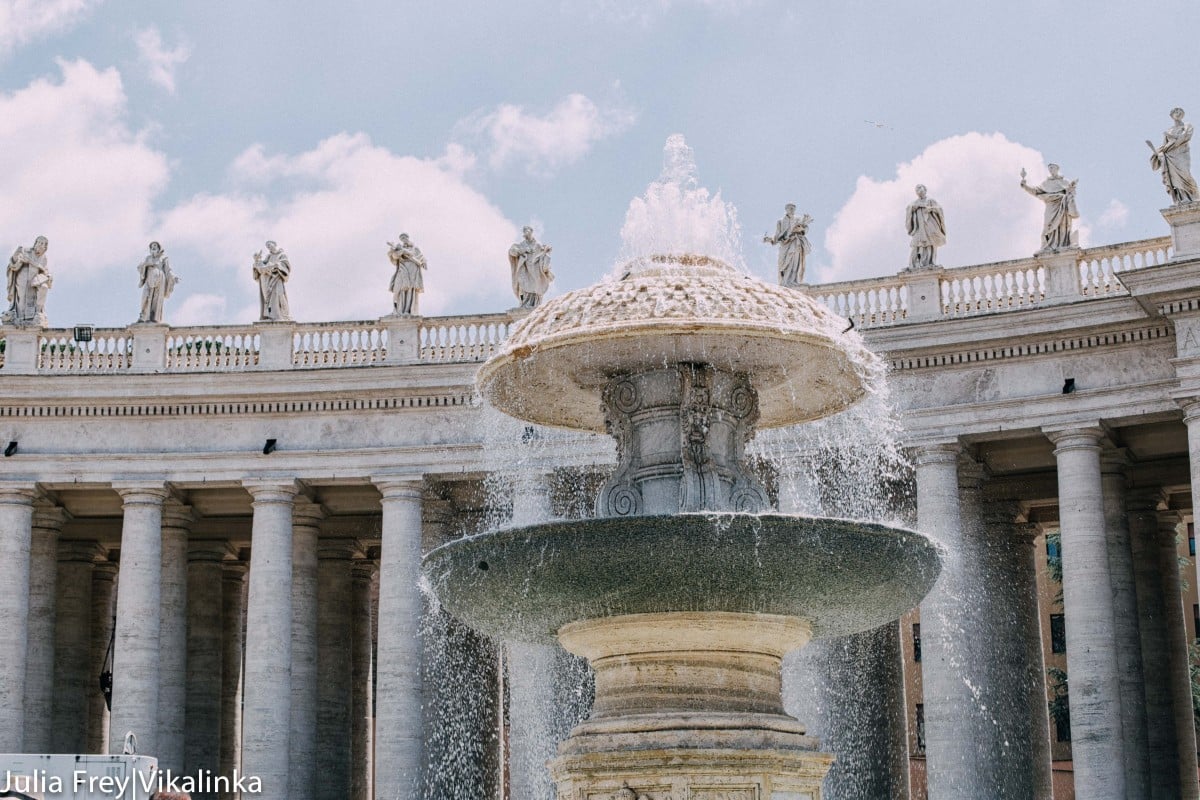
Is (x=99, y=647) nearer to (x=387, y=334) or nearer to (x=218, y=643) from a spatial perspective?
(x=218, y=643)

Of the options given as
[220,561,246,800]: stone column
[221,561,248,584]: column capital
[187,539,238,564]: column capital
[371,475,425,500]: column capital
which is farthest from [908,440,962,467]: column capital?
[221,561,248,584]: column capital

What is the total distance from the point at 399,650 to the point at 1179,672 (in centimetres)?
1991

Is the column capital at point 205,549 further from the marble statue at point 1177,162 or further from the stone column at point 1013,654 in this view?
the marble statue at point 1177,162

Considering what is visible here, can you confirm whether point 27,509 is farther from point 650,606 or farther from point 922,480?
point 650,606

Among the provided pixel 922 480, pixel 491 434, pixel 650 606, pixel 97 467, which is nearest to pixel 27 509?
pixel 97 467

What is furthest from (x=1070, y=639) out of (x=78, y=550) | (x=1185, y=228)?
(x=78, y=550)

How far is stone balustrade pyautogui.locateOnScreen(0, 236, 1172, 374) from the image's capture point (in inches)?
1738

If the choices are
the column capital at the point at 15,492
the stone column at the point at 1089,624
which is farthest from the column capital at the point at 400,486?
the stone column at the point at 1089,624

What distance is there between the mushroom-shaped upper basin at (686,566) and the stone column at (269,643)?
2713cm

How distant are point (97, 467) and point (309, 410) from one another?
228 inches

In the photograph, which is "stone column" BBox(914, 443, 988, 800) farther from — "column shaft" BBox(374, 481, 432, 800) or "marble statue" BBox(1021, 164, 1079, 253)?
"column shaft" BBox(374, 481, 432, 800)

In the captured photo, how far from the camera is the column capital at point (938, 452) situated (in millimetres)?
43062

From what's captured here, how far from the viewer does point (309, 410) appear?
47688 mm

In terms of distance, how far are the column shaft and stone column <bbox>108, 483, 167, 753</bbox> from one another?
5933 mm
